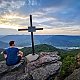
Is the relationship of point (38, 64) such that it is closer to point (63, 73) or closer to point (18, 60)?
point (18, 60)

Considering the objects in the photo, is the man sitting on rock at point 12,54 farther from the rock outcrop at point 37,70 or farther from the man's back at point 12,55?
the rock outcrop at point 37,70

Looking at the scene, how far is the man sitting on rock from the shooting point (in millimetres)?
18203

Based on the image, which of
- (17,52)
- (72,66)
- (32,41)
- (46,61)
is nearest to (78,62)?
(72,66)

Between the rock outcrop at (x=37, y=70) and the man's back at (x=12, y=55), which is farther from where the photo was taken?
Result: the man's back at (x=12, y=55)

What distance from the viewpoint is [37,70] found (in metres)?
17.8

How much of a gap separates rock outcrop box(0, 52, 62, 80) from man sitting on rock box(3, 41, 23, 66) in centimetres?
59

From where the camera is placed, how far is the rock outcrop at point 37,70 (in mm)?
17344

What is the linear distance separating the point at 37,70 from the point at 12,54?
2.03 m

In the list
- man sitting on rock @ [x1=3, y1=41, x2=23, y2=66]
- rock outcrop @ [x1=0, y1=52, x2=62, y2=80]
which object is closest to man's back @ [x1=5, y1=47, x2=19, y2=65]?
man sitting on rock @ [x1=3, y1=41, x2=23, y2=66]

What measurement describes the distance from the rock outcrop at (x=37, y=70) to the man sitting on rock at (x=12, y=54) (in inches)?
23.0

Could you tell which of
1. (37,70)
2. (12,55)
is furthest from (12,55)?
(37,70)

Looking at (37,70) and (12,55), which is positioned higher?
(12,55)

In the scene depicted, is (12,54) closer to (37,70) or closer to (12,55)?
(12,55)

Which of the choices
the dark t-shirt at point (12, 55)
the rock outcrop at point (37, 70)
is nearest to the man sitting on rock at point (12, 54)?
the dark t-shirt at point (12, 55)
